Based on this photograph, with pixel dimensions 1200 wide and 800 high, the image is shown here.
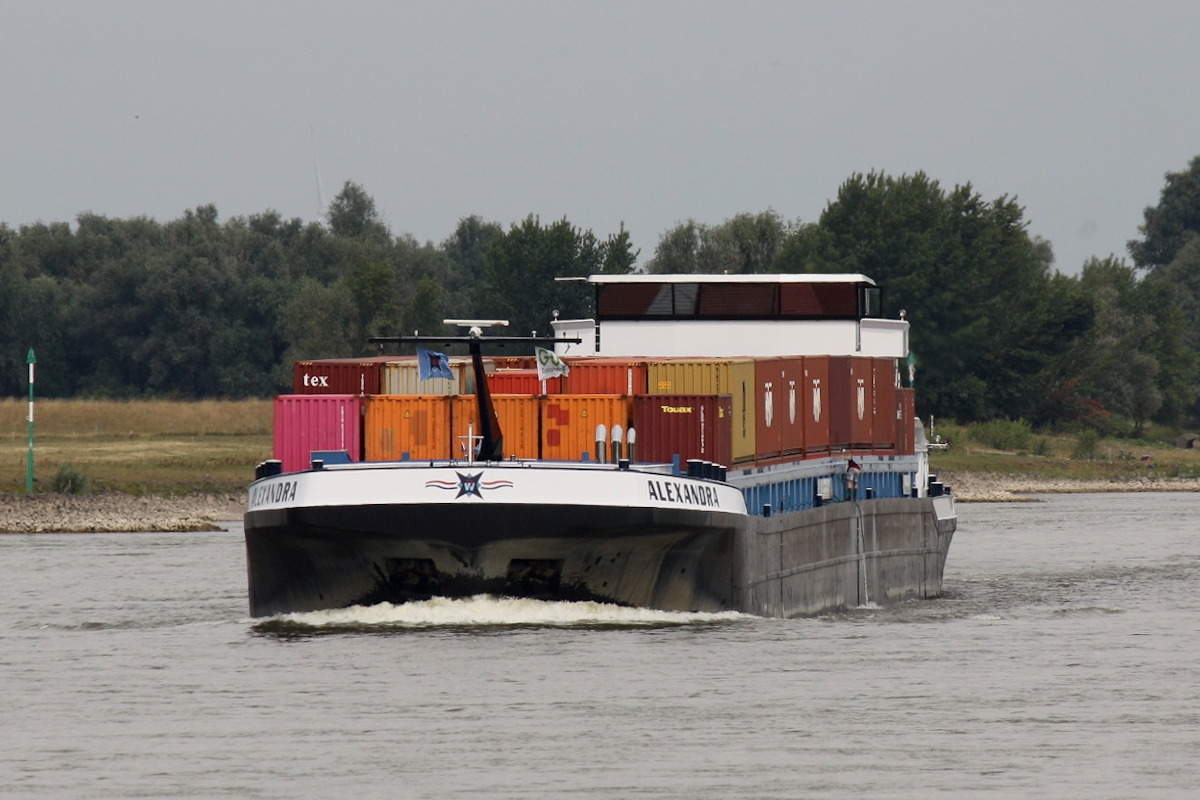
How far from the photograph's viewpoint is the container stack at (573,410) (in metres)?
34.5

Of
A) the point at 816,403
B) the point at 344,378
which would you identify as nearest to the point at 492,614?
the point at 344,378

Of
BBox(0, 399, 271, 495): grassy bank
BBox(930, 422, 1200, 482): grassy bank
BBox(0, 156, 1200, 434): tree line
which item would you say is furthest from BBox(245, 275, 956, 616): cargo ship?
BBox(0, 156, 1200, 434): tree line

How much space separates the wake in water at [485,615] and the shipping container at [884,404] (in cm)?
1217

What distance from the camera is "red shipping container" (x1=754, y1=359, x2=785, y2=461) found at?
37.8 meters

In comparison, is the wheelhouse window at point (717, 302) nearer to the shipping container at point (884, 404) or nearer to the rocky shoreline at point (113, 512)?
the shipping container at point (884, 404)

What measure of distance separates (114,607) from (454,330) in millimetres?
90790

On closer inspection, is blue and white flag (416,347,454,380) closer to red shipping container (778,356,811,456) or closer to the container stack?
the container stack

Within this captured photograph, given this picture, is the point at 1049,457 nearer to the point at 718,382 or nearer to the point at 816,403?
the point at 816,403

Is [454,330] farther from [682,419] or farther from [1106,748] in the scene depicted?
[1106,748]

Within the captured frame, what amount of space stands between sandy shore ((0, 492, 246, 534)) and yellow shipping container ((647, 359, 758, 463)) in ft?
95.4

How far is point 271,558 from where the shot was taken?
3400cm

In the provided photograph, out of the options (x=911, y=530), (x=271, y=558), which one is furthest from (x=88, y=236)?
(x=271, y=558)

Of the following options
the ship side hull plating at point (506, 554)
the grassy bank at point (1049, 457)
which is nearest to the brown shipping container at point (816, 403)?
the ship side hull plating at point (506, 554)

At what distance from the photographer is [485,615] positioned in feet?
106
